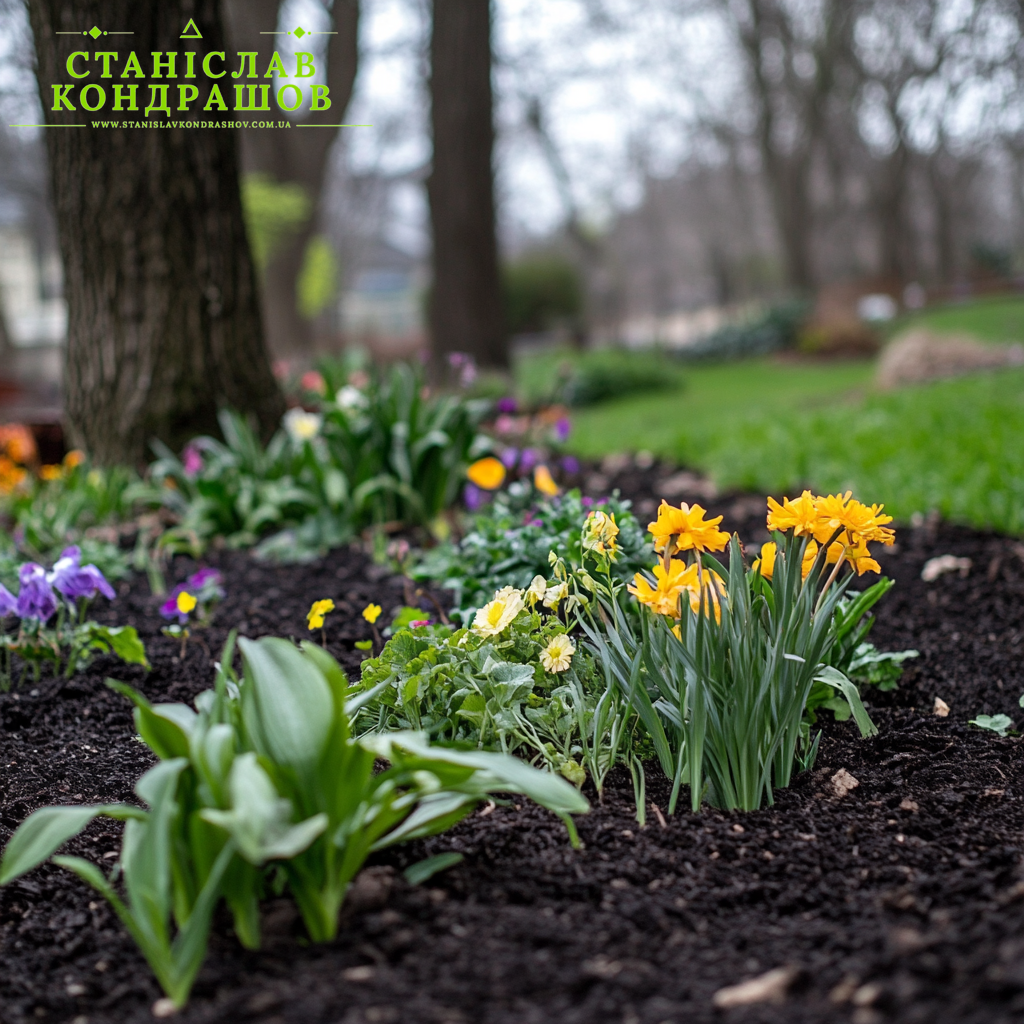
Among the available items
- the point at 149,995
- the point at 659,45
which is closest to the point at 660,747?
the point at 149,995

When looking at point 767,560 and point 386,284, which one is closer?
point 767,560

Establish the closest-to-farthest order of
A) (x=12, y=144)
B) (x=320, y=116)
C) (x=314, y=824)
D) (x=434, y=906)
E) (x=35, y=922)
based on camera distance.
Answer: (x=314, y=824) → (x=434, y=906) → (x=35, y=922) → (x=320, y=116) → (x=12, y=144)

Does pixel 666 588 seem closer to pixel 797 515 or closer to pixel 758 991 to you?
pixel 797 515

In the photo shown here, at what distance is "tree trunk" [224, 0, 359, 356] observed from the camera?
43.9 ft

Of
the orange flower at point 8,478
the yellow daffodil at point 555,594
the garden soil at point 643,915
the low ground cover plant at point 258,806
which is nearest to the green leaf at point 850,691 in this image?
the garden soil at point 643,915

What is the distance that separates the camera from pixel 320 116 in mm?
15633

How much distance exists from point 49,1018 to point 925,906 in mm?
1242

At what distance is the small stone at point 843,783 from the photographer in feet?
6.11

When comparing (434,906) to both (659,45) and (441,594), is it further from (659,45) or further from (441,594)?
(659,45)

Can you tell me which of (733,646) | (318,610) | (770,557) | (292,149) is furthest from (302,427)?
(292,149)

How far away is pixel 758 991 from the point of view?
1.21m

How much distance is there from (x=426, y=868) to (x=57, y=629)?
1.67 m

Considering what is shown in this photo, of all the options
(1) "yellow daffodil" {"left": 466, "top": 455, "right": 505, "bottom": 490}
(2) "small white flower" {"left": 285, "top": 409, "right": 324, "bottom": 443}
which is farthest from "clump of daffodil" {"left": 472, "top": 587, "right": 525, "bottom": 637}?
→ (2) "small white flower" {"left": 285, "top": 409, "right": 324, "bottom": 443}

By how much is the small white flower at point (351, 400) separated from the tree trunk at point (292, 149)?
948 cm
